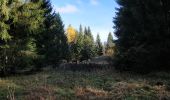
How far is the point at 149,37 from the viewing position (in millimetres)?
25156

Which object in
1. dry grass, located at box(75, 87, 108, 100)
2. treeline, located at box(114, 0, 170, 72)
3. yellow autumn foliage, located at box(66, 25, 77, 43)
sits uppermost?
yellow autumn foliage, located at box(66, 25, 77, 43)

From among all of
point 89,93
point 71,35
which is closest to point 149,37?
point 89,93

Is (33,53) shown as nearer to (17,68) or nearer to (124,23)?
(17,68)

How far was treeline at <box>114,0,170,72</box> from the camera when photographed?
24.4m

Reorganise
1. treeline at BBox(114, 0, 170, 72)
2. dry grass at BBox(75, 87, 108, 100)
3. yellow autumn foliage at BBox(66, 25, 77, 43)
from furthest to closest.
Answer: yellow autumn foliage at BBox(66, 25, 77, 43)
treeline at BBox(114, 0, 170, 72)
dry grass at BBox(75, 87, 108, 100)

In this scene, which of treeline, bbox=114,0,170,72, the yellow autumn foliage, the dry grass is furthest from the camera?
the yellow autumn foliage

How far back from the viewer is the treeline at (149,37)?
2439 cm

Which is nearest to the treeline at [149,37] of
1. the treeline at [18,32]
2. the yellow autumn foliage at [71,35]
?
the treeline at [18,32]

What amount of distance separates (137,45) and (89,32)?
9565 centimetres

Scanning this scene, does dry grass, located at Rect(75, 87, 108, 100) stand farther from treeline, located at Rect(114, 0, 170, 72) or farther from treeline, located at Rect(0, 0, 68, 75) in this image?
treeline, located at Rect(0, 0, 68, 75)

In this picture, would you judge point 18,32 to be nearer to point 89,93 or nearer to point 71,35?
point 89,93

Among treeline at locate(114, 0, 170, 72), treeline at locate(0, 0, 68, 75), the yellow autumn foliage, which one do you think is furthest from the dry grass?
the yellow autumn foliage

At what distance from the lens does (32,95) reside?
47.6 feet

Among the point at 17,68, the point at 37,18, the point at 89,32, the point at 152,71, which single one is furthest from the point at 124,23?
the point at 89,32
